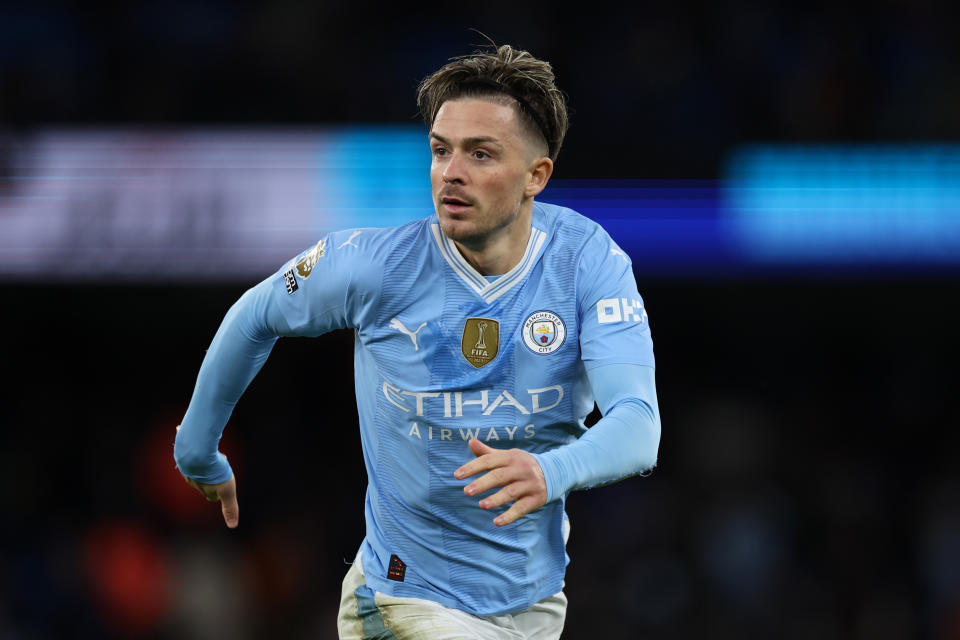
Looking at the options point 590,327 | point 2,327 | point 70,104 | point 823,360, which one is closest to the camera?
point 590,327

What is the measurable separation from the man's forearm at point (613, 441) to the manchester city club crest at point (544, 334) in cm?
17

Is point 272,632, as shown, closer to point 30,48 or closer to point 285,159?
point 285,159

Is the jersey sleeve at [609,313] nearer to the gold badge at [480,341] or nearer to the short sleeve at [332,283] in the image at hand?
the gold badge at [480,341]

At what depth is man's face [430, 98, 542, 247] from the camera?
371 cm

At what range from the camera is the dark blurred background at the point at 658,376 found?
9.20m

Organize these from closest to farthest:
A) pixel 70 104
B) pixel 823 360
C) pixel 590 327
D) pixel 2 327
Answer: pixel 590 327, pixel 70 104, pixel 2 327, pixel 823 360

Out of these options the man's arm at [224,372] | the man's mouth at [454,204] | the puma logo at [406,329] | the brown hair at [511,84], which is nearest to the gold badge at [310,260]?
the man's arm at [224,372]

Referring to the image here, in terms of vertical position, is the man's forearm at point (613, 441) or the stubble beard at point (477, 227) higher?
the stubble beard at point (477, 227)

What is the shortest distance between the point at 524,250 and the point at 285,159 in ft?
17.0

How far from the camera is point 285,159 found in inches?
346

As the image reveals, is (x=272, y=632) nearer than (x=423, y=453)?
No

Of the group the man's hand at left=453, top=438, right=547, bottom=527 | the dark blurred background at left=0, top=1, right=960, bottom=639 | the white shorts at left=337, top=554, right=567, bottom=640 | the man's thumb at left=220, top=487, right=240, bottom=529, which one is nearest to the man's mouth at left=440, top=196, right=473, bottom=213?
the man's hand at left=453, top=438, right=547, bottom=527

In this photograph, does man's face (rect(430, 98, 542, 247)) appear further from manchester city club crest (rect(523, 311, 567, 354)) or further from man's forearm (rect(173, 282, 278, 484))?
man's forearm (rect(173, 282, 278, 484))

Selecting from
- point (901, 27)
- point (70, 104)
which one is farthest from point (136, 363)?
point (901, 27)
